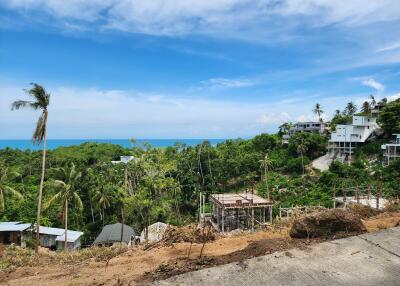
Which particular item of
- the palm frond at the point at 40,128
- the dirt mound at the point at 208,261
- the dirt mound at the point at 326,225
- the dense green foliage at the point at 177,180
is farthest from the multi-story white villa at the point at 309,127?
the dirt mound at the point at 208,261

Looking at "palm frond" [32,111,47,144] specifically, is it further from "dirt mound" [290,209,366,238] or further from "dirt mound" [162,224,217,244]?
"dirt mound" [290,209,366,238]

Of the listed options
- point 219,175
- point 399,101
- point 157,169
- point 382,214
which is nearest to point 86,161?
point 219,175

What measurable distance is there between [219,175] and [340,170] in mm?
17118

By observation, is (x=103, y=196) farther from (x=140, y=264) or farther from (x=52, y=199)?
(x=140, y=264)

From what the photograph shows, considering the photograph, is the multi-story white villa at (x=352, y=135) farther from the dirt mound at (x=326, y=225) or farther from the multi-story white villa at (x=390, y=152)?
the dirt mound at (x=326, y=225)

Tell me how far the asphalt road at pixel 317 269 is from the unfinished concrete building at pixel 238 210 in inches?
693

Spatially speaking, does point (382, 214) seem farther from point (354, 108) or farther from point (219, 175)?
point (354, 108)

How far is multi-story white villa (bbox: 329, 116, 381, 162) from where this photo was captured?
52.6 m

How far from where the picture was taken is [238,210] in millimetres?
24969

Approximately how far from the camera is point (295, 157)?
55781 mm

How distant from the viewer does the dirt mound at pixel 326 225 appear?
461 cm

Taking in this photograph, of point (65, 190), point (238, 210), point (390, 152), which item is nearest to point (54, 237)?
point (65, 190)

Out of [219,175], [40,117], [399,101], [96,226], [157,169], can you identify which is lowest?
[96,226]

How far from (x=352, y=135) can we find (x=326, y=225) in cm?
5281
